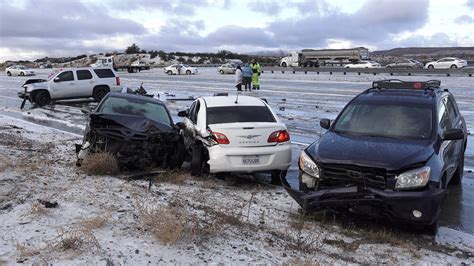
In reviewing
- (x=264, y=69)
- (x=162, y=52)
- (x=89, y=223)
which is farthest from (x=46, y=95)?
(x=162, y=52)

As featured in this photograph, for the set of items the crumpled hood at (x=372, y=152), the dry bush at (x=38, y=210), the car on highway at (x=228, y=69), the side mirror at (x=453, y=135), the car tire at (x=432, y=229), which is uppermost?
the side mirror at (x=453, y=135)

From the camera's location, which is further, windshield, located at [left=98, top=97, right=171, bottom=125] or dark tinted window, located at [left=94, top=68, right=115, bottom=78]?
dark tinted window, located at [left=94, top=68, right=115, bottom=78]

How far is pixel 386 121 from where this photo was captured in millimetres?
7207

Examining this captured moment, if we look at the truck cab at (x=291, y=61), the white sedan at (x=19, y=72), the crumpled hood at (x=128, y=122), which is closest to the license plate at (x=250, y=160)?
the crumpled hood at (x=128, y=122)

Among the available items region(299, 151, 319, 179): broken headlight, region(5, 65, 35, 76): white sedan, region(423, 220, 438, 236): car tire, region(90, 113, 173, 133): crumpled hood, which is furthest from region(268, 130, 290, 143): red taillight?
region(5, 65, 35, 76): white sedan

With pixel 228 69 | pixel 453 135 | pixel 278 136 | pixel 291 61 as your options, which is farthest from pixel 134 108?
pixel 291 61

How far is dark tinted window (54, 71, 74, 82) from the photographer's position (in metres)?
23.9

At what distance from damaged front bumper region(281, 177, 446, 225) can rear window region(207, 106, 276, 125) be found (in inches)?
124

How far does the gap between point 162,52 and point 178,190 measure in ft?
336

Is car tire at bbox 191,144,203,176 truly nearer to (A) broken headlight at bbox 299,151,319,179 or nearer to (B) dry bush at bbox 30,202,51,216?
(A) broken headlight at bbox 299,151,319,179

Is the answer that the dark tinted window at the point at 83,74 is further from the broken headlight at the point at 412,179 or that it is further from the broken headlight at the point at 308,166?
the broken headlight at the point at 412,179

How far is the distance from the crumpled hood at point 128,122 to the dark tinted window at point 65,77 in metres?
16.3

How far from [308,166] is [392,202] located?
1.18 m

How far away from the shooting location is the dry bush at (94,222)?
18.1ft
